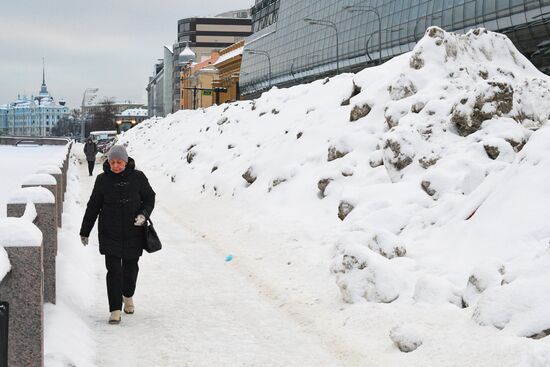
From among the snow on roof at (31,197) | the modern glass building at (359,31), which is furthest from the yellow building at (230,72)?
the snow on roof at (31,197)

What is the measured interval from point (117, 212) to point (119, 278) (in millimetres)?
685

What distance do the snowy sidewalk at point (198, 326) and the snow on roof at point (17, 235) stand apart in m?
1.81

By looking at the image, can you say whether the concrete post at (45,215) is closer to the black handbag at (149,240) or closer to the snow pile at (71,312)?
the snow pile at (71,312)

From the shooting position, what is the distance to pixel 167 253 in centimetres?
1127

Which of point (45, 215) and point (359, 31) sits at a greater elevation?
point (359, 31)

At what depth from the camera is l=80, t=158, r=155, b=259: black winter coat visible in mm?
7113

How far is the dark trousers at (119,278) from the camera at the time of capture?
704 cm

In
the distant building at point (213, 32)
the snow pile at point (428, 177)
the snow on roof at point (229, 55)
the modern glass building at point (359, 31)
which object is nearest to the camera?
the snow pile at point (428, 177)

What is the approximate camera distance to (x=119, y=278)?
7.13 metres

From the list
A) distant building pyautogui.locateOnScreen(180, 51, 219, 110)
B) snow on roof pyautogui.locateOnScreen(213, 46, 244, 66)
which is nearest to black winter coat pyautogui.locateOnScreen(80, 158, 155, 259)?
snow on roof pyautogui.locateOnScreen(213, 46, 244, 66)

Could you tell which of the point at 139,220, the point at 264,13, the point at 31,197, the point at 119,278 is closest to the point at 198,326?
the point at 119,278

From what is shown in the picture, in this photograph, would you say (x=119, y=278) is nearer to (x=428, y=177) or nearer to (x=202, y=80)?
(x=428, y=177)

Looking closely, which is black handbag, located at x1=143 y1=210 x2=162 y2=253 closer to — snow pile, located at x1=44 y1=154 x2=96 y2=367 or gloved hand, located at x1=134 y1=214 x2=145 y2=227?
gloved hand, located at x1=134 y1=214 x2=145 y2=227

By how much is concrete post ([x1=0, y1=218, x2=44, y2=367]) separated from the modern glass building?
97.1ft
